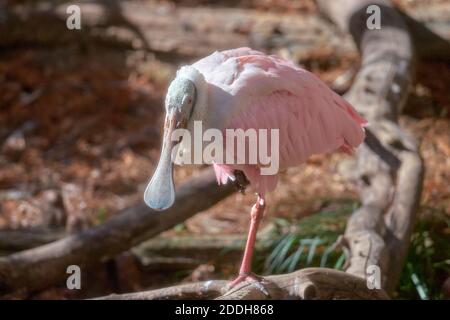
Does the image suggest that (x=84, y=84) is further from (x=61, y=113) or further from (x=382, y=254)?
(x=382, y=254)

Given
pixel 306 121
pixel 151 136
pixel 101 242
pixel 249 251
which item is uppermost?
pixel 306 121

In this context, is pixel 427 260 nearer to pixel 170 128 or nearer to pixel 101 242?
pixel 101 242

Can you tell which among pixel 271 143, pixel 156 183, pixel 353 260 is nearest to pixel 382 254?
pixel 353 260

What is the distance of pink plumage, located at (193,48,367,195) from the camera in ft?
12.8

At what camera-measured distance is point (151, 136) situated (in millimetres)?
6957

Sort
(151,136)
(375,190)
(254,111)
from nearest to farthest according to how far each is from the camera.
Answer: (254,111) → (375,190) → (151,136)

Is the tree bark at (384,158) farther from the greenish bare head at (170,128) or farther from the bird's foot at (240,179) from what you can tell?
the greenish bare head at (170,128)

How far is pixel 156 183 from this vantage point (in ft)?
12.0

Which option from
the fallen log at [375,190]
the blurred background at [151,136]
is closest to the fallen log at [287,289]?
the fallen log at [375,190]

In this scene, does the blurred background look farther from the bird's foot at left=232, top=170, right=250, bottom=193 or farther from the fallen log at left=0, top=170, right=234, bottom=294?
the bird's foot at left=232, top=170, right=250, bottom=193

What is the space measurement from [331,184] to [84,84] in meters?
2.39

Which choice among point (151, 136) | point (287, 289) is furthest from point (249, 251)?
point (151, 136)

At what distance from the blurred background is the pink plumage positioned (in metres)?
0.94

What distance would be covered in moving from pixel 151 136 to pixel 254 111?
10.1 ft
